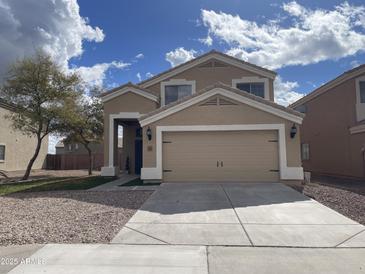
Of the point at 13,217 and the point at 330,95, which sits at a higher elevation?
the point at 330,95

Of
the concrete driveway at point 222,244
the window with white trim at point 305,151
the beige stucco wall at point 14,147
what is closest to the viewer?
the concrete driveway at point 222,244

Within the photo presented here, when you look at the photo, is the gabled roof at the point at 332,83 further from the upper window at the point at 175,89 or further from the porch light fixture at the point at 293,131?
the upper window at the point at 175,89

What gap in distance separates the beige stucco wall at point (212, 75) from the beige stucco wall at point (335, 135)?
4.46 m

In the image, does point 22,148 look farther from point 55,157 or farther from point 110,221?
point 110,221

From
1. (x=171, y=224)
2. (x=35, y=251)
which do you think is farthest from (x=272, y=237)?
(x=35, y=251)

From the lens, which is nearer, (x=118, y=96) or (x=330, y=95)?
(x=118, y=96)

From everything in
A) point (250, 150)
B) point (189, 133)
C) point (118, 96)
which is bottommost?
point (250, 150)

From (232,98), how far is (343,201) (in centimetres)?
596

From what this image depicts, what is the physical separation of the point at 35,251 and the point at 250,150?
9.51 meters

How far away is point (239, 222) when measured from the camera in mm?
6637

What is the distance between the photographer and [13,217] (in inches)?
281

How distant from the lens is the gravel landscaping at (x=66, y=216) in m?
5.62

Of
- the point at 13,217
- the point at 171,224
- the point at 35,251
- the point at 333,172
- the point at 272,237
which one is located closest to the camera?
the point at 35,251

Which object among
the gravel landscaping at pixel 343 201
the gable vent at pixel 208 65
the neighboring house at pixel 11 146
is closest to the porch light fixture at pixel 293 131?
the gravel landscaping at pixel 343 201
